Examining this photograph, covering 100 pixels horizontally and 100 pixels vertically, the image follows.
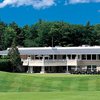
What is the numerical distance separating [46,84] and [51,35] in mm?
94298

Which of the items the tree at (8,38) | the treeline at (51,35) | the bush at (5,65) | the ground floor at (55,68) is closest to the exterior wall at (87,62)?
the ground floor at (55,68)

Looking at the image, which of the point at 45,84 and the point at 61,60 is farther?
the point at 61,60

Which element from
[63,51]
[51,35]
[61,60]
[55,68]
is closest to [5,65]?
[61,60]

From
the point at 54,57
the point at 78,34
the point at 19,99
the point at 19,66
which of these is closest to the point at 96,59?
the point at 54,57

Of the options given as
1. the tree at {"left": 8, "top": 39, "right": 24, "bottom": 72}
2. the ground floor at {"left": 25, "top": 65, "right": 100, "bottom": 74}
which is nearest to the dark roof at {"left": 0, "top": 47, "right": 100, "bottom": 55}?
the ground floor at {"left": 25, "top": 65, "right": 100, "bottom": 74}

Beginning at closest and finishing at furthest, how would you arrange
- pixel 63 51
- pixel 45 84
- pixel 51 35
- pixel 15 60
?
pixel 45 84
pixel 15 60
pixel 63 51
pixel 51 35

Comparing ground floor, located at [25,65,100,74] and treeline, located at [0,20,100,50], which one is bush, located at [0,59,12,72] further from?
treeline, located at [0,20,100,50]

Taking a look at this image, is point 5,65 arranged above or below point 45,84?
above

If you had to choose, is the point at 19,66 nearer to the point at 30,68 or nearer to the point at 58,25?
the point at 30,68

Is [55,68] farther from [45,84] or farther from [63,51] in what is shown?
[45,84]

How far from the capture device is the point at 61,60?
8500 centimetres

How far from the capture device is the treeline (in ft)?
404

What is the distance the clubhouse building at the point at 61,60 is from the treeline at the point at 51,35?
101 ft

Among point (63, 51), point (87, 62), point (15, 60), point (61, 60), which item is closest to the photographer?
point (15, 60)
